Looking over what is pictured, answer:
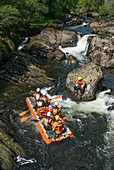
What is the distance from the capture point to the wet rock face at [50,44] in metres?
23.4

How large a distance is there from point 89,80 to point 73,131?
18.3ft

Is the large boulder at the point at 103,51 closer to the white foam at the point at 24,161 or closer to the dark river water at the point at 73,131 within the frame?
the dark river water at the point at 73,131

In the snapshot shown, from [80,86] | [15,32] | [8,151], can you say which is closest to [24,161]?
[8,151]

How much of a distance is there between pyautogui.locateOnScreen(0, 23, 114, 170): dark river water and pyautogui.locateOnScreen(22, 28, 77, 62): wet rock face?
8321 millimetres

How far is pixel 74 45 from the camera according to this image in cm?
2642

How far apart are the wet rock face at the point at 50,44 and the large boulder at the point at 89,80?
739 centimetres

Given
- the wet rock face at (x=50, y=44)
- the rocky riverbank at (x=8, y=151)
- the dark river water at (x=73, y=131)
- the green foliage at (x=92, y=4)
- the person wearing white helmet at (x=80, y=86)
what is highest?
the green foliage at (x=92, y=4)

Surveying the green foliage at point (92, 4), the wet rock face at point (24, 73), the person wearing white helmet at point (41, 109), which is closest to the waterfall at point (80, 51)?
the wet rock face at point (24, 73)

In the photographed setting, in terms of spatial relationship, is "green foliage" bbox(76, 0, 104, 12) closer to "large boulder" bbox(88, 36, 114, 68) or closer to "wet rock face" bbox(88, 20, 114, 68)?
A: "wet rock face" bbox(88, 20, 114, 68)

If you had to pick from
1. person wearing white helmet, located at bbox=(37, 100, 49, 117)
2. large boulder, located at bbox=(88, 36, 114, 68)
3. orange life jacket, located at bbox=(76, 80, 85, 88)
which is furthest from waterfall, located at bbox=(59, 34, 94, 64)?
person wearing white helmet, located at bbox=(37, 100, 49, 117)

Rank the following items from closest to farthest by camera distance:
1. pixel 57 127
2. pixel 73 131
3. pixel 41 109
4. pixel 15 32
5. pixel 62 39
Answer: pixel 57 127, pixel 73 131, pixel 41 109, pixel 62 39, pixel 15 32

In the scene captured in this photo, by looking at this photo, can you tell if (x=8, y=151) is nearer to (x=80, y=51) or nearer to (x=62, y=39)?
(x=80, y=51)

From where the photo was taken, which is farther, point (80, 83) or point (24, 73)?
point (24, 73)

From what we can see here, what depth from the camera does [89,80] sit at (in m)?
15.0
